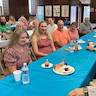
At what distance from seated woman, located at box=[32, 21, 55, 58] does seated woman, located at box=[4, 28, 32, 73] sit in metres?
0.82

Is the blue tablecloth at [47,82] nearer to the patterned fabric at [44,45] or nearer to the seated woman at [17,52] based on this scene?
the seated woman at [17,52]

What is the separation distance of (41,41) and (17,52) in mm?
1114

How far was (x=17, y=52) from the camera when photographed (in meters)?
2.56

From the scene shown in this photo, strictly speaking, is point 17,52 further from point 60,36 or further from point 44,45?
point 60,36

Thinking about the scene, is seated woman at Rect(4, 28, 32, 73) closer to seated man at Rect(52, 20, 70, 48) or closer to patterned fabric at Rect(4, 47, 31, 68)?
patterned fabric at Rect(4, 47, 31, 68)

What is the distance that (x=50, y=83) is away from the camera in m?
1.89

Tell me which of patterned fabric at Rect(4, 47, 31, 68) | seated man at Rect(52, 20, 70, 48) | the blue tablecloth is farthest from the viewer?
seated man at Rect(52, 20, 70, 48)

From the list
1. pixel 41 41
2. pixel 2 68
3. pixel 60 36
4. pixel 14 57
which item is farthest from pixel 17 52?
pixel 60 36

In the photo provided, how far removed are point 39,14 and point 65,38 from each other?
18.2 feet

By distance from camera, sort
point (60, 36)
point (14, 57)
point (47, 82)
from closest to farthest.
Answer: point (47, 82) → point (14, 57) → point (60, 36)

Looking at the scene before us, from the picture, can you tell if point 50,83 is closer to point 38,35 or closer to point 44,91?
point 44,91

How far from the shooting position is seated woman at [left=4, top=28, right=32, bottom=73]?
2.53 meters

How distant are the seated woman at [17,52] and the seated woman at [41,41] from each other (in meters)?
0.82

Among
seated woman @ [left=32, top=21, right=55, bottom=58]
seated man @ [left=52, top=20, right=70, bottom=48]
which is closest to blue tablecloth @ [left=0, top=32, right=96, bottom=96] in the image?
seated woman @ [left=32, top=21, right=55, bottom=58]
